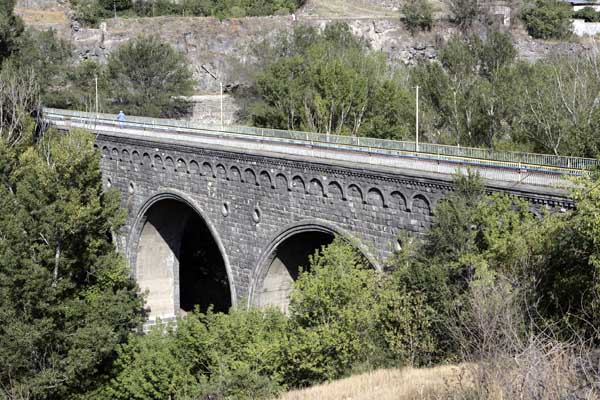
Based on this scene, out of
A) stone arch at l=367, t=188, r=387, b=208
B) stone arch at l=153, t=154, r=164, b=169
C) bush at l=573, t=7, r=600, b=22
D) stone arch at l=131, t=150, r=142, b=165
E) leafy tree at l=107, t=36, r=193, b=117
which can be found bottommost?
stone arch at l=367, t=188, r=387, b=208

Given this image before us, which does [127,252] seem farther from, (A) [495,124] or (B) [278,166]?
(A) [495,124]

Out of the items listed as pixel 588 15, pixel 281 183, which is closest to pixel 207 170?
pixel 281 183

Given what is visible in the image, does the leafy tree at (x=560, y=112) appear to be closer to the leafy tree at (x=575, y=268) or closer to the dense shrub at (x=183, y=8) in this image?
the leafy tree at (x=575, y=268)

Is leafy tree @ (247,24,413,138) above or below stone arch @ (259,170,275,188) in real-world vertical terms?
above

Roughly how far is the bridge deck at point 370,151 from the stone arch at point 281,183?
0.69 meters

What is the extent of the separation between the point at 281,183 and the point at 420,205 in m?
5.66

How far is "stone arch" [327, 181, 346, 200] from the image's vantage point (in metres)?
20.3

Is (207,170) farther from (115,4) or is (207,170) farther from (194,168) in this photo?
(115,4)

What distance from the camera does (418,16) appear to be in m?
68.3

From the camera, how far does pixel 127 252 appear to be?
105ft

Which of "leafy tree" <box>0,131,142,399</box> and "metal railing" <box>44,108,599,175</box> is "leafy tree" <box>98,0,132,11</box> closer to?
"metal railing" <box>44,108,599,175</box>

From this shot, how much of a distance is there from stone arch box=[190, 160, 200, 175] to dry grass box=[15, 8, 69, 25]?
4553cm

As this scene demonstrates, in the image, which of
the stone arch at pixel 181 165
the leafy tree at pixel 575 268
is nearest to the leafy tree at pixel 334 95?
the stone arch at pixel 181 165

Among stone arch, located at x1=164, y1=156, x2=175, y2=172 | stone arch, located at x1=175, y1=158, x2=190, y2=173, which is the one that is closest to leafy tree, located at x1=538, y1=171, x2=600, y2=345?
stone arch, located at x1=175, y1=158, x2=190, y2=173
